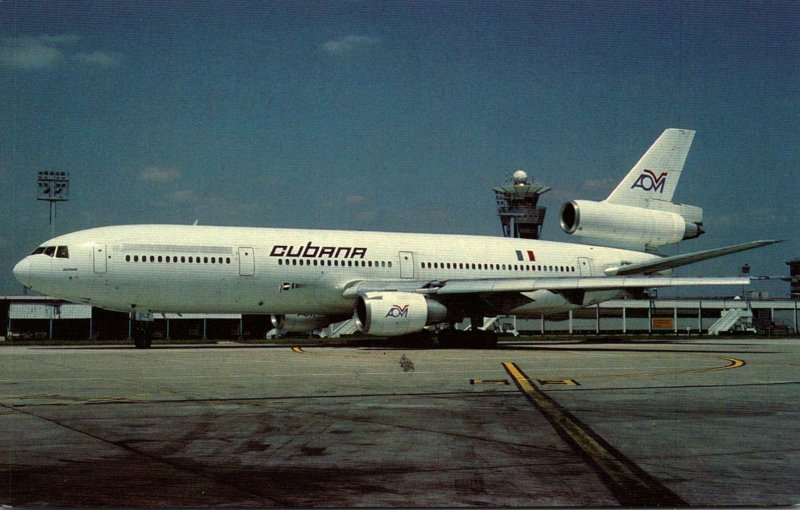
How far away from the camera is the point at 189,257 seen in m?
29.7

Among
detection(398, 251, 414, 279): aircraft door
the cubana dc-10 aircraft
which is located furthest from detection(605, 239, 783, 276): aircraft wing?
detection(398, 251, 414, 279): aircraft door

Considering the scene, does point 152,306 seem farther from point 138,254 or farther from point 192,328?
point 192,328

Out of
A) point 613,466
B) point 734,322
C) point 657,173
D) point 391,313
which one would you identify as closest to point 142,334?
point 391,313

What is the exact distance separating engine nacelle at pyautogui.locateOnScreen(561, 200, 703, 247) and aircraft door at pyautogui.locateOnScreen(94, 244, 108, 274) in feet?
66.6

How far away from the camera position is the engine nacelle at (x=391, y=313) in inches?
1150

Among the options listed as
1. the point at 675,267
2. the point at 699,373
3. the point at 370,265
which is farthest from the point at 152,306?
the point at 675,267

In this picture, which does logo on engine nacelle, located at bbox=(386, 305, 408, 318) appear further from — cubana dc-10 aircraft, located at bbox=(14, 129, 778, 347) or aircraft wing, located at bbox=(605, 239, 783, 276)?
aircraft wing, located at bbox=(605, 239, 783, 276)

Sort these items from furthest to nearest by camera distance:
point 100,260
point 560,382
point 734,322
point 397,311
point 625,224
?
point 734,322, point 625,224, point 397,311, point 100,260, point 560,382

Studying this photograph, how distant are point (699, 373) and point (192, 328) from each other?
59.6 meters

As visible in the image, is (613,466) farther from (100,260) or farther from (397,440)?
(100,260)

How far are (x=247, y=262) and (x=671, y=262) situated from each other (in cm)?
1831

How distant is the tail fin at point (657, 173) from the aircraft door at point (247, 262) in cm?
1809

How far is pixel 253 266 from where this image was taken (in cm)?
3069

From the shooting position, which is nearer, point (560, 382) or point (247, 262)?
point (560, 382)
